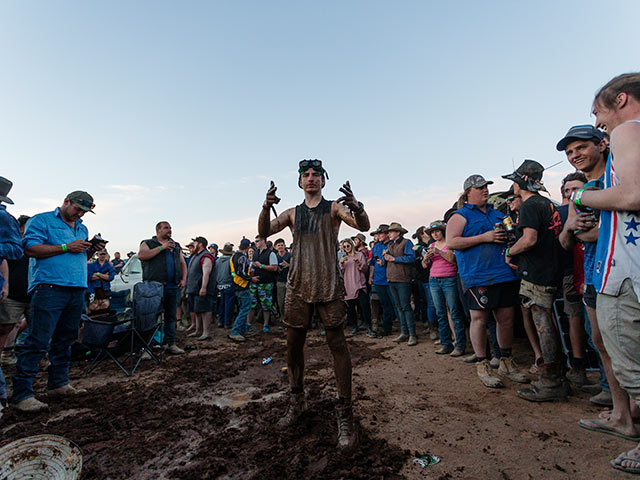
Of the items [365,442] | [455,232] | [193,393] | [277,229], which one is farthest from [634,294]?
[193,393]

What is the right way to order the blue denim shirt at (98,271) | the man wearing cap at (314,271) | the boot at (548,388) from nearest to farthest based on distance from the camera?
the man wearing cap at (314,271) → the boot at (548,388) → the blue denim shirt at (98,271)

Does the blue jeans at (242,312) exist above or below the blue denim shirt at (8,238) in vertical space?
below

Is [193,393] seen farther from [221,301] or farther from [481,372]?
[221,301]

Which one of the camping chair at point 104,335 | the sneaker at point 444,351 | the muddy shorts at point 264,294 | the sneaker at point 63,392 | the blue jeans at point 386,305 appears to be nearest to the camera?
the sneaker at point 63,392

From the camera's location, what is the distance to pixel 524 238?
12.0 feet

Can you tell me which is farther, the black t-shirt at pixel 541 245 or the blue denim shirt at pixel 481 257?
the blue denim shirt at pixel 481 257

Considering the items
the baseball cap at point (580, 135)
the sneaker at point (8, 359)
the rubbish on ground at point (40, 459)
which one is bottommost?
the sneaker at point (8, 359)

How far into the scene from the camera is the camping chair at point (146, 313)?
18.3 ft

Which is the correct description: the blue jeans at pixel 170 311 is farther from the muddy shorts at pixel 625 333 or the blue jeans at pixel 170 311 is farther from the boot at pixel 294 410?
the muddy shorts at pixel 625 333

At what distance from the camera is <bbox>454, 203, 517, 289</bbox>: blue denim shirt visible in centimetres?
400

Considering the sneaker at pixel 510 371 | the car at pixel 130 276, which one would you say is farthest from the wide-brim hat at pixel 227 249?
the sneaker at pixel 510 371

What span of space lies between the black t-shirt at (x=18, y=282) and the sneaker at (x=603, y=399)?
6.69 m

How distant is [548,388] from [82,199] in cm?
592

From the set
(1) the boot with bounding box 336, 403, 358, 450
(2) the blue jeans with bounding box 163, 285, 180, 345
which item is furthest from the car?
(1) the boot with bounding box 336, 403, 358, 450
